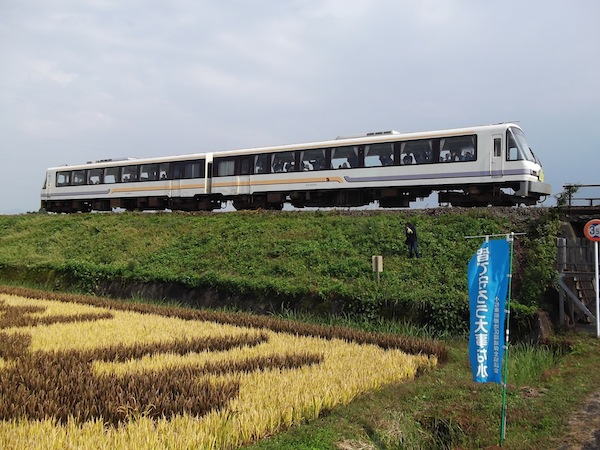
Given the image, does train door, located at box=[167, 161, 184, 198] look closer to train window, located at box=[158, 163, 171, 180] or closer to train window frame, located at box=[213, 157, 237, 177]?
train window, located at box=[158, 163, 171, 180]

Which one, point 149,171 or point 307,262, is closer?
point 307,262

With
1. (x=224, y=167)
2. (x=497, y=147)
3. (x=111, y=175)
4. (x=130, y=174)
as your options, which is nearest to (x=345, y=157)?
(x=497, y=147)

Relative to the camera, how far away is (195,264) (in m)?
16.3

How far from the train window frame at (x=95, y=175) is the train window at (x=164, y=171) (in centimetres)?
459

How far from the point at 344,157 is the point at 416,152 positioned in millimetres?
2808

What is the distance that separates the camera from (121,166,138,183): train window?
25.9 m

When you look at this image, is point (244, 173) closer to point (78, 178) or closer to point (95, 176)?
point (95, 176)

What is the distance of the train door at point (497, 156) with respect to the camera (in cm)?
1598

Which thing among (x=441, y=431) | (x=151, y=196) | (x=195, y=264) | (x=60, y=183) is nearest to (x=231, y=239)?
(x=195, y=264)

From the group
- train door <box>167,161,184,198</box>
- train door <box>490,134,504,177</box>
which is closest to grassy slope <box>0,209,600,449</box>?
train door <box>167,161,184,198</box>

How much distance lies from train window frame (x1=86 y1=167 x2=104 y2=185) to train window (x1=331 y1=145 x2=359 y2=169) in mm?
14408

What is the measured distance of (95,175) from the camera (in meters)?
27.7

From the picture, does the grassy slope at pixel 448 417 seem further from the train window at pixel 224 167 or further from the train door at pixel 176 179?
the train door at pixel 176 179

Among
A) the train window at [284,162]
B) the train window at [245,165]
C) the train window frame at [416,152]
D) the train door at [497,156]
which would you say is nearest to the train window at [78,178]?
the train window at [245,165]
